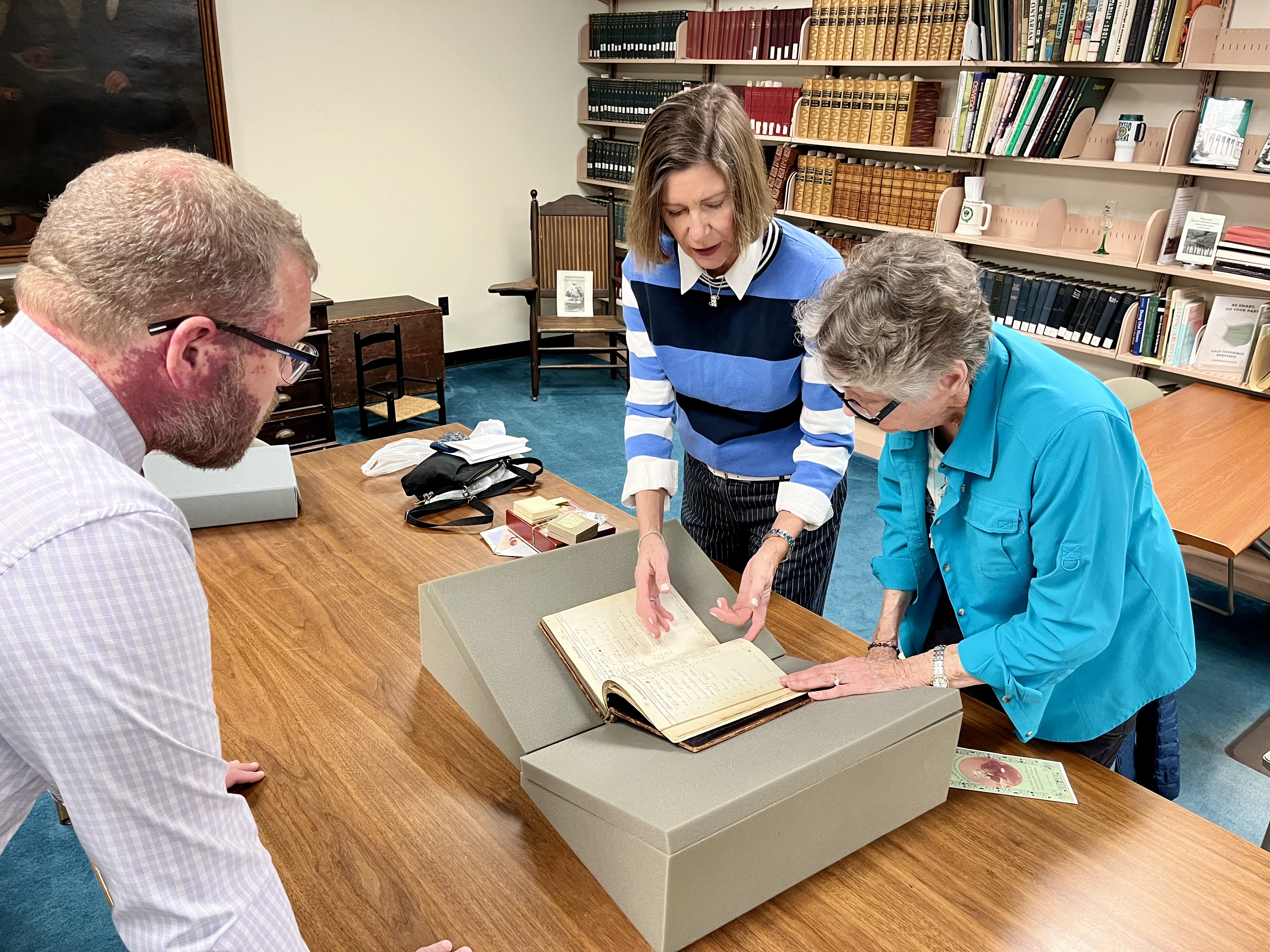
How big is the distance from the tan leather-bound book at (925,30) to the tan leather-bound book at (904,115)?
4.9 inches

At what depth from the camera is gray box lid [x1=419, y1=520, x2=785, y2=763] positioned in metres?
1.24

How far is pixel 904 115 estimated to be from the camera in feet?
14.4

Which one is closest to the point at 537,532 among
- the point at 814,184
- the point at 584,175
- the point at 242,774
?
the point at 242,774

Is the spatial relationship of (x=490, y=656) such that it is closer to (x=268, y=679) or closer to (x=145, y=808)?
(x=268, y=679)

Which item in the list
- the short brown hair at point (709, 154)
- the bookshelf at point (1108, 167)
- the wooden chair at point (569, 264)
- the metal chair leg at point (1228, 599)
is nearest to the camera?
the short brown hair at point (709, 154)

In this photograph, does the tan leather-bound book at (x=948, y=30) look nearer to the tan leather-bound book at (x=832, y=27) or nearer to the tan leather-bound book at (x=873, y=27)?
the tan leather-bound book at (x=873, y=27)

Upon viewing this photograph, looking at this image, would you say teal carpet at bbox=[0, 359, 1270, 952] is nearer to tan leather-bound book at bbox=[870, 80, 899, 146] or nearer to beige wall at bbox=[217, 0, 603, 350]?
beige wall at bbox=[217, 0, 603, 350]

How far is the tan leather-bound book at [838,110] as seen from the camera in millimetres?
4660

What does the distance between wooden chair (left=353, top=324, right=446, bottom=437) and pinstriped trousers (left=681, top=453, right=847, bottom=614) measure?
312 centimetres

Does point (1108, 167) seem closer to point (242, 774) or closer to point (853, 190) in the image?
point (853, 190)

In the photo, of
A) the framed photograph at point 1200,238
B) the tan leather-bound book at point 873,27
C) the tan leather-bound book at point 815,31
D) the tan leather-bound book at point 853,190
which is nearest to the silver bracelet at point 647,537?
the framed photograph at point 1200,238

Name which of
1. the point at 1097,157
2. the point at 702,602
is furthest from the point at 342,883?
the point at 1097,157

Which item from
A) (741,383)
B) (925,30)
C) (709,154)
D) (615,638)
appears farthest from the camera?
(925,30)

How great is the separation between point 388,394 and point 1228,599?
12.9 ft
